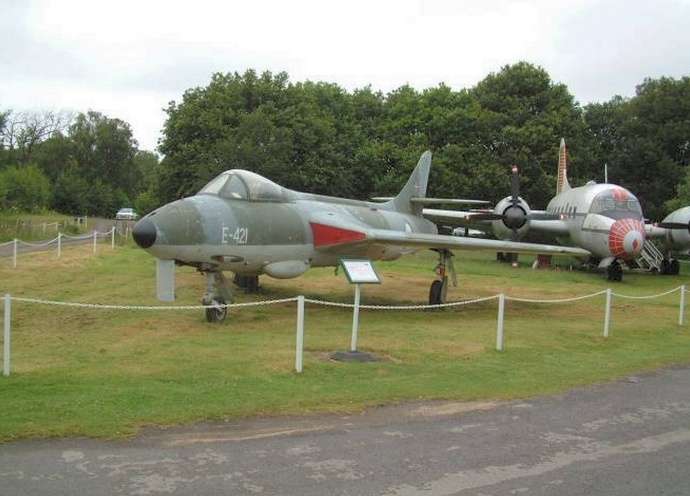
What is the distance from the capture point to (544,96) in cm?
4506

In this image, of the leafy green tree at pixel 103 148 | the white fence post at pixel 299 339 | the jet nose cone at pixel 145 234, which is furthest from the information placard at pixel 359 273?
the leafy green tree at pixel 103 148

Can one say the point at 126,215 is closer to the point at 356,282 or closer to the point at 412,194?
the point at 412,194

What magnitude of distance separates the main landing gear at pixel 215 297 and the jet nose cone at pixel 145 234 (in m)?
1.48

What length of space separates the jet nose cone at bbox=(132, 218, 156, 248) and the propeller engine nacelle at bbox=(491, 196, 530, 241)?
65.8 ft

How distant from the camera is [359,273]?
11109 mm

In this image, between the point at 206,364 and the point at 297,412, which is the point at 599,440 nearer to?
the point at 297,412

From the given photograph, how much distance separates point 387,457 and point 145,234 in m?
7.09

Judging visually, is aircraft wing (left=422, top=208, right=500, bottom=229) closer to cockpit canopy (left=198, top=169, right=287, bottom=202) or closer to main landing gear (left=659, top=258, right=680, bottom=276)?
main landing gear (left=659, top=258, right=680, bottom=276)

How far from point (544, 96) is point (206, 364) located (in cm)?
4126

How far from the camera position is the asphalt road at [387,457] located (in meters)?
4.87

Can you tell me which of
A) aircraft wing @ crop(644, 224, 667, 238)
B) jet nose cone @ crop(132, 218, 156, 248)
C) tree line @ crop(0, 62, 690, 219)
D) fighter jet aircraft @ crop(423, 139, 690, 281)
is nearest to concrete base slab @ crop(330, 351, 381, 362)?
jet nose cone @ crop(132, 218, 156, 248)

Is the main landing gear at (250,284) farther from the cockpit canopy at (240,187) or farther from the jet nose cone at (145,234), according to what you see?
the jet nose cone at (145,234)

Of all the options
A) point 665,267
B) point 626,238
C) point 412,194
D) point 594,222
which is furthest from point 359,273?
point 665,267

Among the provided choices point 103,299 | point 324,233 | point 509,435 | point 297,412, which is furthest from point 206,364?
point 103,299
